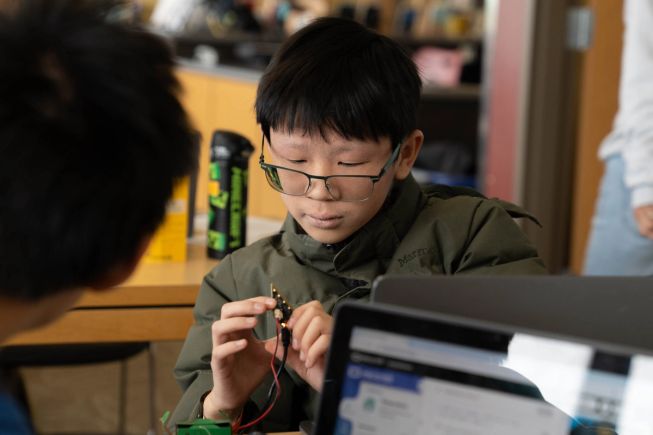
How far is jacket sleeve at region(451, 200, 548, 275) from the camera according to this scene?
155 centimetres

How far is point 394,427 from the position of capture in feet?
3.18

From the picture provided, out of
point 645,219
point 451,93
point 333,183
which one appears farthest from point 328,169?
point 451,93

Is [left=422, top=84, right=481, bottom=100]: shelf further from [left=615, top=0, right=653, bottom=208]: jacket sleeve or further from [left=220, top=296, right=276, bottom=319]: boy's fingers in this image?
[left=220, top=296, right=276, bottom=319]: boy's fingers

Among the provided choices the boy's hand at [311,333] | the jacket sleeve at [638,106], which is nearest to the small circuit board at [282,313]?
the boy's hand at [311,333]

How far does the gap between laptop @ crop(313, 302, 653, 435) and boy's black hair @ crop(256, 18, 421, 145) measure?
0.62 meters

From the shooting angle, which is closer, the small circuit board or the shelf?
the small circuit board

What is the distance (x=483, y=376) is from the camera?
3.09ft

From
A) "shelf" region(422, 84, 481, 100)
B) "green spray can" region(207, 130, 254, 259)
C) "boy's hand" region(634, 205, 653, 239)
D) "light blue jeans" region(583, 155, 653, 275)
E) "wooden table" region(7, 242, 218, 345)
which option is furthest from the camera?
"shelf" region(422, 84, 481, 100)

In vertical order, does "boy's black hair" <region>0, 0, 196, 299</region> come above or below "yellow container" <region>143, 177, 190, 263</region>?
above

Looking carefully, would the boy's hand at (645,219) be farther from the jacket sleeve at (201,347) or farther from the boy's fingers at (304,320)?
the boy's fingers at (304,320)

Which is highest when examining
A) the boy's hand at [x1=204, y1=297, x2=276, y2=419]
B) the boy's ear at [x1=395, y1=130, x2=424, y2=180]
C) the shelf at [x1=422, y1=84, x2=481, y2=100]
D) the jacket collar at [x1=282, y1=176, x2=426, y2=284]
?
the shelf at [x1=422, y1=84, x2=481, y2=100]

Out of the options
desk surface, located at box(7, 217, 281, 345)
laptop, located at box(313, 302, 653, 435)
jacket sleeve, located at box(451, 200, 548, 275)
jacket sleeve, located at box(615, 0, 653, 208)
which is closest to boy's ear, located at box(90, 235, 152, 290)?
laptop, located at box(313, 302, 653, 435)

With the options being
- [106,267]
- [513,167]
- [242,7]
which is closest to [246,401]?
[106,267]

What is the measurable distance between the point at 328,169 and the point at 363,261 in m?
0.17
